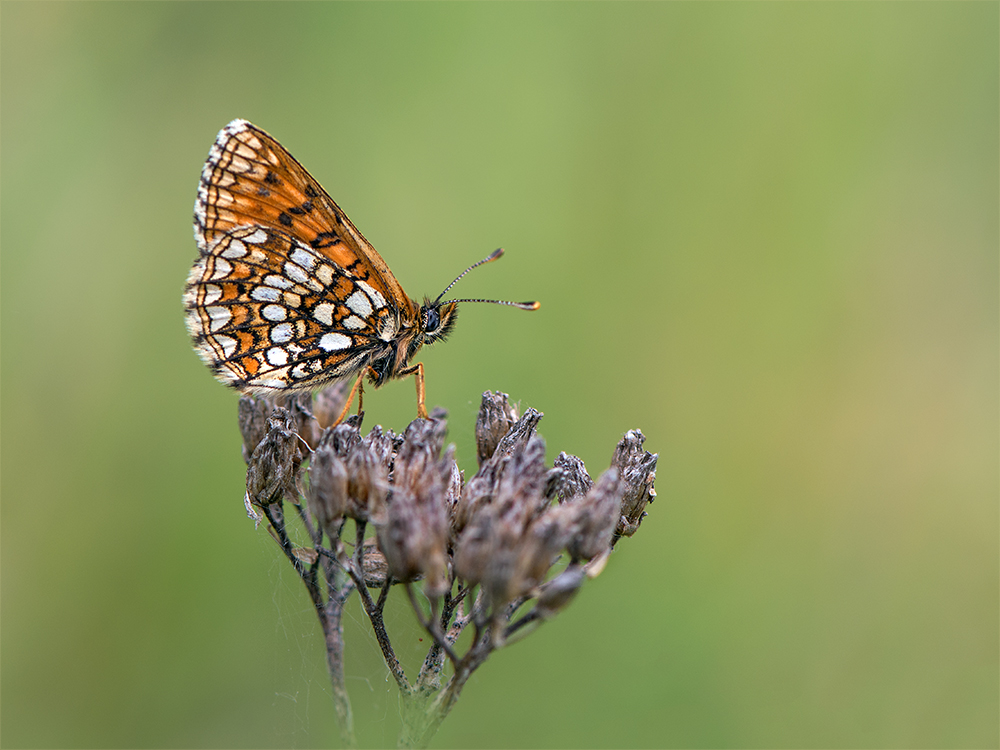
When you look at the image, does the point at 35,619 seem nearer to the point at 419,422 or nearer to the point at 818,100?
the point at 419,422

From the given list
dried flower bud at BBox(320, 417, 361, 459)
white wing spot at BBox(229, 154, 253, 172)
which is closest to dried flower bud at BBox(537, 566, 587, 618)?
dried flower bud at BBox(320, 417, 361, 459)

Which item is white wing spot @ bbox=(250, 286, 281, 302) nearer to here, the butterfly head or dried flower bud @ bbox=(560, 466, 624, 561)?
the butterfly head

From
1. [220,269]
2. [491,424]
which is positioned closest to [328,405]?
[220,269]

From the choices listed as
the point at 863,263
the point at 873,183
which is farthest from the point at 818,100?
the point at 863,263

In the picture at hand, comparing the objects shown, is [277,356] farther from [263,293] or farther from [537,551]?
[537,551]

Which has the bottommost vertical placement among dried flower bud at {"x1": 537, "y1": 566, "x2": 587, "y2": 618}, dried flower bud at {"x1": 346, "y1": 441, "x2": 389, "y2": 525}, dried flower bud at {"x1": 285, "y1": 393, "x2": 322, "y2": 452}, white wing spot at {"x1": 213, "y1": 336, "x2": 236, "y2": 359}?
dried flower bud at {"x1": 537, "y1": 566, "x2": 587, "y2": 618}

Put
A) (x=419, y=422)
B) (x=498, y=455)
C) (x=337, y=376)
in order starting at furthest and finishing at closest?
1. (x=337, y=376)
2. (x=498, y=455)
3. (x=419, y=422)

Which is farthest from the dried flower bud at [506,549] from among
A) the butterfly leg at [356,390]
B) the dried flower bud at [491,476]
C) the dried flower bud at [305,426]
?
the butterfly leg at [356,390]

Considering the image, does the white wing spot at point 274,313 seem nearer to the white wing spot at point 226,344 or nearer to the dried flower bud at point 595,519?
the white wing spot at point 226,344
